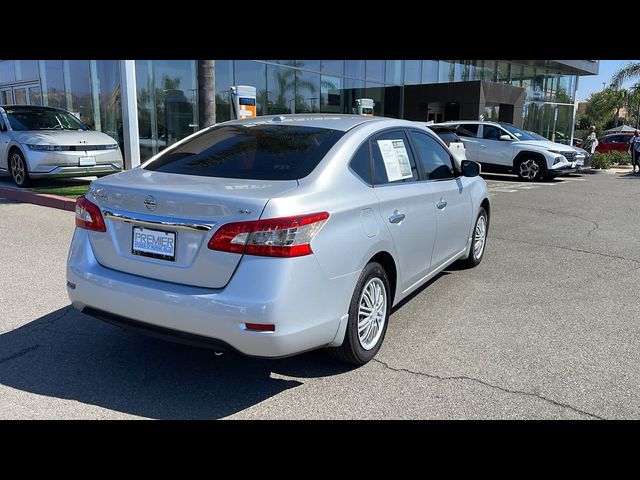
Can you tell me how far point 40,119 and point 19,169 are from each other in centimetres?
134

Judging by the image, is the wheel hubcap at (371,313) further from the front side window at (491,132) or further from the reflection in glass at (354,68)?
the reflection in glass at (354,68)

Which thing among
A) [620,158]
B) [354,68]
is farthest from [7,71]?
[620,158]

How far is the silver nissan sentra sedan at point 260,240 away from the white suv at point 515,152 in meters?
13.5

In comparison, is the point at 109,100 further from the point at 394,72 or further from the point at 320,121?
the point at 394,72

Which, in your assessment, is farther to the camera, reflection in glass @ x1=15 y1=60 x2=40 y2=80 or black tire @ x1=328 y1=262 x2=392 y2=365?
reflection in glass @ x1=15 y1=60 x2=40 y2=80

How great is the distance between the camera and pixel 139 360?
3.70m

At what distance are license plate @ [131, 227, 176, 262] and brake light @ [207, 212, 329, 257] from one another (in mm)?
269

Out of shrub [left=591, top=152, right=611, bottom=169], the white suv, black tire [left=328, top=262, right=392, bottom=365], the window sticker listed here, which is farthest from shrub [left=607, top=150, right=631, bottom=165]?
black tire [left=328, top=262, right=392, bottom=365]

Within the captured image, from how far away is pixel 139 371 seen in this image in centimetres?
354

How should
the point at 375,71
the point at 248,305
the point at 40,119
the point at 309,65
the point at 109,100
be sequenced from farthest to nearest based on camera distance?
1. the point at 375,71
2. the point at 309,65
3. the point at 109,100
4. the point at 40,119
5. the point at 248,305

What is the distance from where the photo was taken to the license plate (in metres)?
3.01

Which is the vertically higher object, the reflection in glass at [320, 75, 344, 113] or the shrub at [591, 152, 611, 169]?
the reflection in glass at [320, 75, 344, 113]

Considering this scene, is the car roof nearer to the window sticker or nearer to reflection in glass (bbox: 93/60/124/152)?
the window sticker

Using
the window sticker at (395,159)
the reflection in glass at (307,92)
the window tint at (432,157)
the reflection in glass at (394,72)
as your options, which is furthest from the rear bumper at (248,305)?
the reflection in glass at (394,72)
